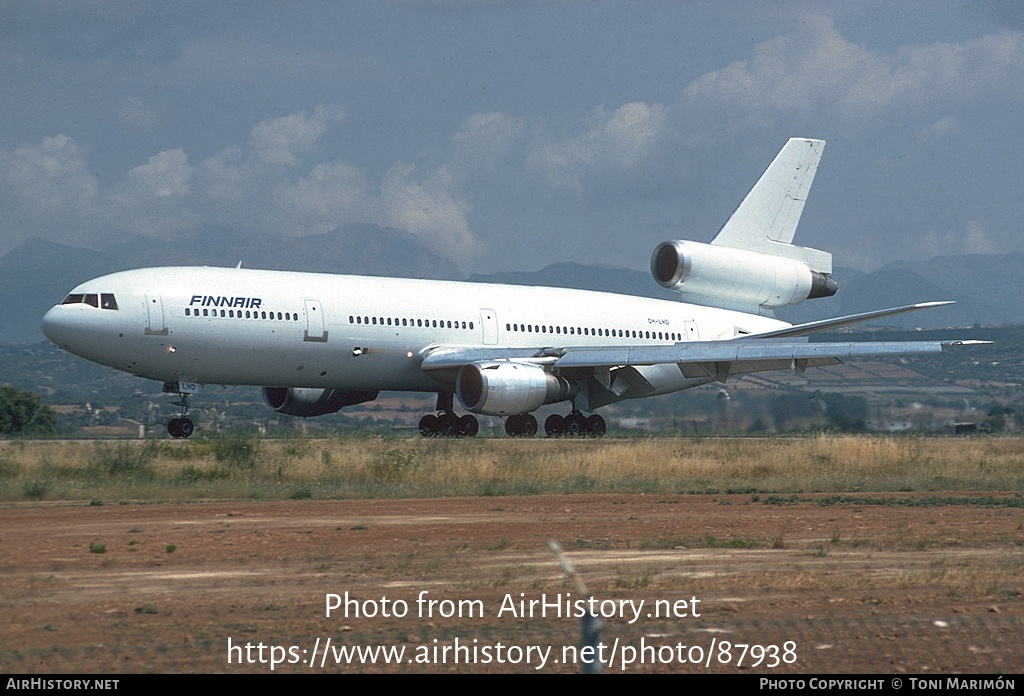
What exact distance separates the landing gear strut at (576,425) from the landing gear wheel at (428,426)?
335 cm

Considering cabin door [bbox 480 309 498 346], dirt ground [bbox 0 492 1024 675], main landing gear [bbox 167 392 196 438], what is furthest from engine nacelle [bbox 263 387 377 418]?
dirt ground [bbox 0 492 1024 675]

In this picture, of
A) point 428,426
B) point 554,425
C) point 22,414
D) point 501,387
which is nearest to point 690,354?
point 554,425

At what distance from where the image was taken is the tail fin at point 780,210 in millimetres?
43562

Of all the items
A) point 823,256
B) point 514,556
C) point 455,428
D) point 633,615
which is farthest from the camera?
point 823,256

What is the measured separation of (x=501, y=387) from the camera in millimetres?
33531

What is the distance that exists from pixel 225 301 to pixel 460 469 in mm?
9684

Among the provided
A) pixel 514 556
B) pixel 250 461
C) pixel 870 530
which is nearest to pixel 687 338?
pixel 250 461

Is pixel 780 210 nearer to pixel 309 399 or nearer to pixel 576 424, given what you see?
pixel 576 424

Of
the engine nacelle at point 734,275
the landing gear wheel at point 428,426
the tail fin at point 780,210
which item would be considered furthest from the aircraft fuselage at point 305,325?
the tail fin at point 780,210

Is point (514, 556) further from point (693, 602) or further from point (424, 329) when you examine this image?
point (424, 329)

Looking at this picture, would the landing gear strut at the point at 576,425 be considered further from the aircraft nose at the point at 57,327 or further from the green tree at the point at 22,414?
the green tree at the point at 22,414

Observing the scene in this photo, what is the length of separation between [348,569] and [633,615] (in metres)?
3.47

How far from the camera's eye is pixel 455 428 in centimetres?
3703

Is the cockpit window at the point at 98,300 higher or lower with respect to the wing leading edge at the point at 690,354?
higher
